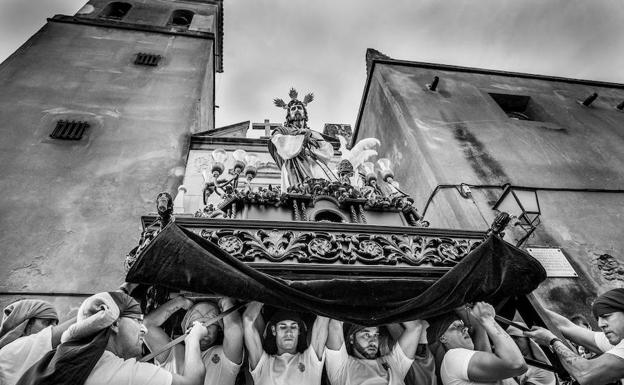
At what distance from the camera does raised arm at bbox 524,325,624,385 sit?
312 centimetres

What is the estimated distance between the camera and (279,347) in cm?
369

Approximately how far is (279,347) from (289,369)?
0.24 meters

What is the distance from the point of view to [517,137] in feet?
31.5

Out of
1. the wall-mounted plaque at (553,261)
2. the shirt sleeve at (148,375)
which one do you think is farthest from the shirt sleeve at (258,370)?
the wall-mounted plaque at (553,261)

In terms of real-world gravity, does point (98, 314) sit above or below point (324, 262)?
above

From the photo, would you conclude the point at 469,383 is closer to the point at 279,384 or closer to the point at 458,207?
the point at 279,384

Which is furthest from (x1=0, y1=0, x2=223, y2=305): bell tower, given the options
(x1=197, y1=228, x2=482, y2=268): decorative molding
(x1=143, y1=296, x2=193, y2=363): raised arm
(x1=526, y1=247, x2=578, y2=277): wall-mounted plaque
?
(x1=526, y1=247, x2=578, y2=277): wall-mounted plaque

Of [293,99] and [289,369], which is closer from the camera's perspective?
[289,369]

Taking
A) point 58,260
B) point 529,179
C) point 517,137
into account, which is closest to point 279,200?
point 58,260

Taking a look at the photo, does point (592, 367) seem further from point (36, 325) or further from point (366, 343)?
point (36, 325)

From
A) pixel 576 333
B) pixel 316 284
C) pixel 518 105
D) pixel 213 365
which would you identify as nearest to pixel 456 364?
pixel 576 333

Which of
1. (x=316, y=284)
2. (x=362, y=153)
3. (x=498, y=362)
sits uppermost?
(x=316, y=284)

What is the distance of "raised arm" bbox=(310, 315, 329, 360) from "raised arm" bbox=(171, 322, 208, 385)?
112cm

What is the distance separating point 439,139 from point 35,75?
36.1 feet
